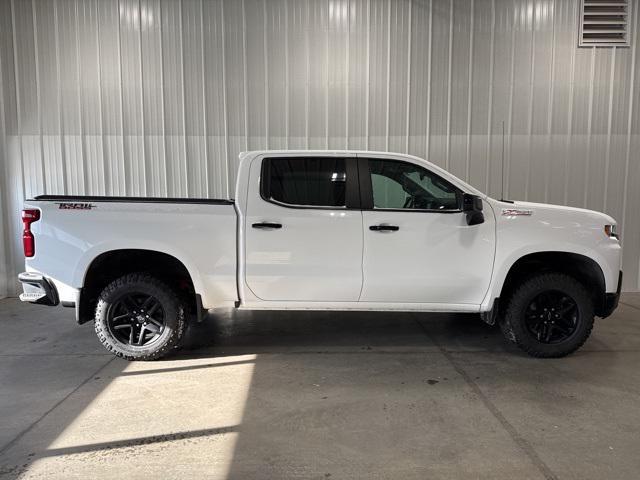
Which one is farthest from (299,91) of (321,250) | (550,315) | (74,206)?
(550,315)

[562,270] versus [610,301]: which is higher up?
[562,270]

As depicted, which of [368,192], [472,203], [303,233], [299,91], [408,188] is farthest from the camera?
[299,91]

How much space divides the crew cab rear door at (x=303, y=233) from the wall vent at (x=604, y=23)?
227 inches

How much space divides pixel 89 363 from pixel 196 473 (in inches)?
94.7

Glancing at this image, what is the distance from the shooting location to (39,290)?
14.3 ft

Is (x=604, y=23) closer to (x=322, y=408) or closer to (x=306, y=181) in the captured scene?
(x=306, y=181)

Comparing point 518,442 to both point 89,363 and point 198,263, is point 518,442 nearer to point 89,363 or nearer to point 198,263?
point 198,263

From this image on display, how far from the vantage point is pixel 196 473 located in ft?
8.83

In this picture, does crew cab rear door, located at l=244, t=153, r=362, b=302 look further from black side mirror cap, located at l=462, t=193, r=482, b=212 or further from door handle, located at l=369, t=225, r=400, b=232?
black side mirror cap, located at l=462, t=193, r=482, b=212

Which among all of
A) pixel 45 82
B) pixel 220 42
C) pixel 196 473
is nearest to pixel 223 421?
pixel 196 473

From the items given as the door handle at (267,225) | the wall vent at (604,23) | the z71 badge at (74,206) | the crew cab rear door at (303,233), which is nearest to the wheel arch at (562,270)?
the crew cab rear door at (303,233)

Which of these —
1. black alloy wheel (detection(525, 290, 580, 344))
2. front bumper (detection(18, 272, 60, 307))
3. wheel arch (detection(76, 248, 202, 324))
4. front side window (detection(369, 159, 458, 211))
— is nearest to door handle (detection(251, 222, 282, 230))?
wheel arch (detection(76, 248, 202, 324))

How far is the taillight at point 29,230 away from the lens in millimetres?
4293

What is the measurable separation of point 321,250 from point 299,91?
4.13 meters
